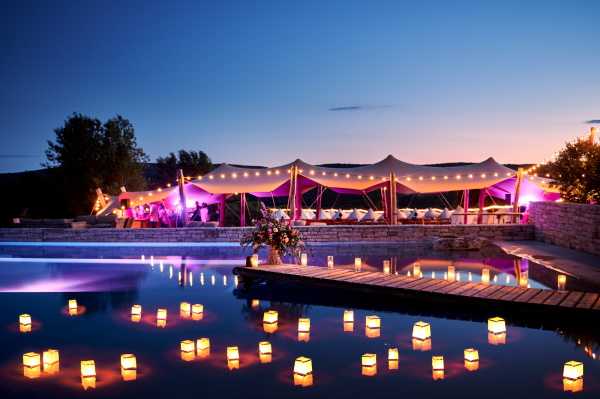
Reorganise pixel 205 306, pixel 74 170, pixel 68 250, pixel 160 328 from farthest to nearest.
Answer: pixel 74 170
pixel 68 250
pixel 205 306
pixel 160 328

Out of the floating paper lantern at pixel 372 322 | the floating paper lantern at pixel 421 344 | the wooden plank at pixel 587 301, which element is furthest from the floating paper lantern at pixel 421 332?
the wooden plank at pixel 587 301

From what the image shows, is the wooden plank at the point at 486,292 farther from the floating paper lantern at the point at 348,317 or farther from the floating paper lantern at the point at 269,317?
the floating paper lantern at the point at 269,317

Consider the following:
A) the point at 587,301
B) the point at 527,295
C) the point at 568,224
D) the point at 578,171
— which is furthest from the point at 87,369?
the point at 578,171

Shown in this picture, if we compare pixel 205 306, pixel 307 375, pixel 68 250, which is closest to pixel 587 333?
pixel 307 375

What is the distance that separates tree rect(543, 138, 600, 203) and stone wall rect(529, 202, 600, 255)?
88cm

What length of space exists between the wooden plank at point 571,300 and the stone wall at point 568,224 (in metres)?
5.43

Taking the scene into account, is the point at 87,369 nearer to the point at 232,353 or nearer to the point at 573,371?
the point at 232,353

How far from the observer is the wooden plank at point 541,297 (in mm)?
6957

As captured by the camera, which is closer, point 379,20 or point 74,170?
point 379,20

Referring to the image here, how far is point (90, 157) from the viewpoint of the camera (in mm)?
31109

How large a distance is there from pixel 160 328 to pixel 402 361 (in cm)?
316

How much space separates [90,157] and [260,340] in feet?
90.5

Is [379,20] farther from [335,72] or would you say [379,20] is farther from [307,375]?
[307,375]

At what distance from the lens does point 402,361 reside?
5.50 metres
